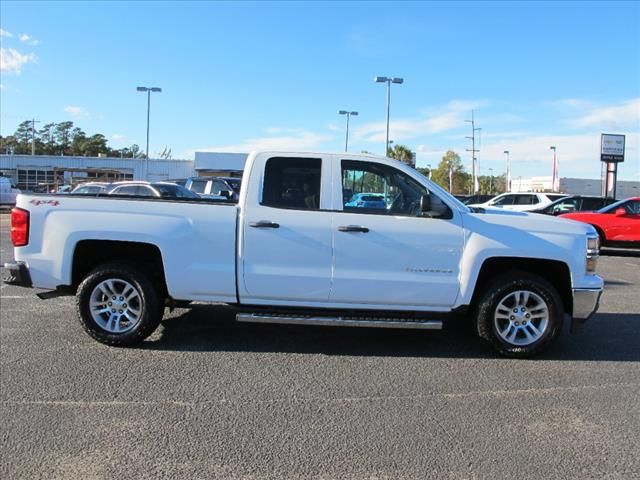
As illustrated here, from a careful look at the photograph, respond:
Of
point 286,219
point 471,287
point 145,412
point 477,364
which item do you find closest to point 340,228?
point 286,219

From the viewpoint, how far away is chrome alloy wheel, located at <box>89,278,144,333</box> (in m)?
5.46

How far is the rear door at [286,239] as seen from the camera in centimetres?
525

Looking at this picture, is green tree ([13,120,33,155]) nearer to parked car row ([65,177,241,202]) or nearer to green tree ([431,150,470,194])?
green tree ([431,150,470,194])

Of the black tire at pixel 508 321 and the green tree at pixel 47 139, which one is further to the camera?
the green tree at pixel 47 139

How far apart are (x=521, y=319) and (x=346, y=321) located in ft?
5.67

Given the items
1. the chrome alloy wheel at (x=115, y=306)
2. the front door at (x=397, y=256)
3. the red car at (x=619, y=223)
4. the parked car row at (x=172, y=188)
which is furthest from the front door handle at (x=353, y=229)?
the red car at (x=619, y=223)

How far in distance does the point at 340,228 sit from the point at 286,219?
524 mm

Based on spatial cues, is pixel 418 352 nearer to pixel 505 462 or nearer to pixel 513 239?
pixel 513 239

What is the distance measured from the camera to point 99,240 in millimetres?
5438

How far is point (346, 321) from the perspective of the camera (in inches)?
206

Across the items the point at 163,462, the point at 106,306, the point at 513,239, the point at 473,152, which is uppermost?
the point at 473,152

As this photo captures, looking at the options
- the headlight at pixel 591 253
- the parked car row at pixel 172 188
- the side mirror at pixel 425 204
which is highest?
the parked car row at pixel 172 188

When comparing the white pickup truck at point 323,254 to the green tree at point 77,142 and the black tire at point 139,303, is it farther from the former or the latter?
the green tree at point 77,142

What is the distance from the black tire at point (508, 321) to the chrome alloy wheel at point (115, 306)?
338cm
